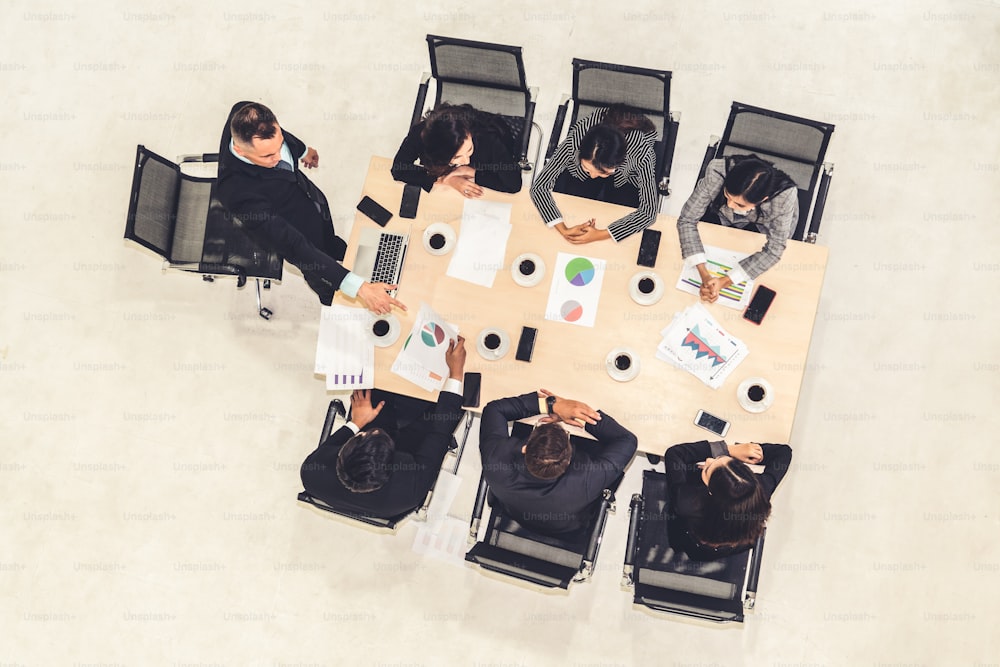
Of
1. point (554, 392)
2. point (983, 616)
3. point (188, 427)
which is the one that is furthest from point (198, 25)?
point (983, 616)

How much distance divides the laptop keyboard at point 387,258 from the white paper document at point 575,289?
729mm

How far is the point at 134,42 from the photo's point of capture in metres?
4.89

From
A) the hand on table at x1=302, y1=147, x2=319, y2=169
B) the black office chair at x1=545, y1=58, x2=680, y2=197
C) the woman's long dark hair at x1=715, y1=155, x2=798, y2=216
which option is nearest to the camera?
the woman's long dark hair at x1=715, y1=155, x2=798, y2=216

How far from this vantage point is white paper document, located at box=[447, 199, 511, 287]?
138 inches

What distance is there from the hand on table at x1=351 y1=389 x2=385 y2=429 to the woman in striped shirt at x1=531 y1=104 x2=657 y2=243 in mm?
1176

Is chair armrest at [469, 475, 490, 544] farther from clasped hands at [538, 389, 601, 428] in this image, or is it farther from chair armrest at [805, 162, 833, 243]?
chair armrest at [805, 162, 833, 243]

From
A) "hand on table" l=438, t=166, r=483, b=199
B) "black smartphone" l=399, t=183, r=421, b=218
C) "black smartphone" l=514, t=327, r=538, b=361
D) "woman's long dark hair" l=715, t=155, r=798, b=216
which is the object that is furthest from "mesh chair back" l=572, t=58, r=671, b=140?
"black smartphone" l=514, t=327, r=538, b=361

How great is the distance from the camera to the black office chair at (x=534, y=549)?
3271mm

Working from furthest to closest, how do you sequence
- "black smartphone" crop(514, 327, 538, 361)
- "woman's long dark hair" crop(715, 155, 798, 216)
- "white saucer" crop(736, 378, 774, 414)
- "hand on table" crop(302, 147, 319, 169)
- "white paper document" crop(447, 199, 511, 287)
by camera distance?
"hand on table" crop(302, 147, 319, 169), "white paper document" crop(447, 199, 511, 287), "black smartphone" crop(514, 327, 538, 361), "white saucer" crop(736, 378, 774, 414), "woman's long dark hair" crop(715, 155, 798, 216)

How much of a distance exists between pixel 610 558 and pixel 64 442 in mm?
3219

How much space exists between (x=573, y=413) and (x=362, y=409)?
1011mm

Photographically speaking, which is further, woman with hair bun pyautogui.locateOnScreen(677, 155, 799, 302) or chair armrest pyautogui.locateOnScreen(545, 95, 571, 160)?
chair armrest pyautogui.locateOnScreen(545, 95, 571, 160)

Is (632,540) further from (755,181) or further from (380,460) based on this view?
(755,181)

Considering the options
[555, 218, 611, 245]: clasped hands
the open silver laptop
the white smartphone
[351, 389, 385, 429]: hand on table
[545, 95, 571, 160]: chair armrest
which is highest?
[545, 95, 571, 160]: chair armrest
